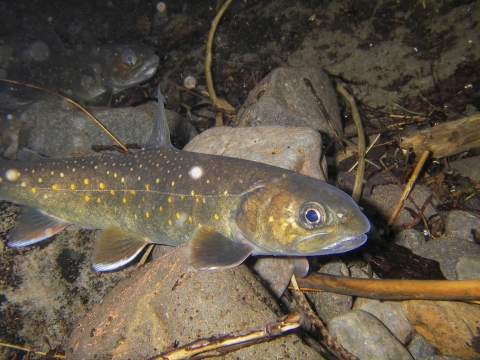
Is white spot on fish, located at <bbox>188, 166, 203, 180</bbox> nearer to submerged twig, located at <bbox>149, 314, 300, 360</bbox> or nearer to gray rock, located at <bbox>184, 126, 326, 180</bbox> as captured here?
gray rock, located at <bbox>184, 126, 326, 180</bbox>

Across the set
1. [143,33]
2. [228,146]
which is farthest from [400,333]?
[143,33]

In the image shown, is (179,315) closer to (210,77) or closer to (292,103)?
(292,103)

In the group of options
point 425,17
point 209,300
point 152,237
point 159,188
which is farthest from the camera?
point 425,17

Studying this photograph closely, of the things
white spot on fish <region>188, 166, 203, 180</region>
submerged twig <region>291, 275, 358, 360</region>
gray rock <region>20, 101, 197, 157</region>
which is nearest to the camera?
submerged twig <region>291, 275, 358, 360</region>

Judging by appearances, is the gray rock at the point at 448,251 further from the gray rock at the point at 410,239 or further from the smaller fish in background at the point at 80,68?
the smaller fish in background at the point at 80,68

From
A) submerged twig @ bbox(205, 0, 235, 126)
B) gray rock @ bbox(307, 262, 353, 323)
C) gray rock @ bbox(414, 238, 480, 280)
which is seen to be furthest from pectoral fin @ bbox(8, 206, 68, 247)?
gray rock @ bbox(414, 238, 480, 280)

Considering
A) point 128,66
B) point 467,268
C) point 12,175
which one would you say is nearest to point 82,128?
point 12,175

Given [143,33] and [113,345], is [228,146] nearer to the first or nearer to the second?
[113,345]
